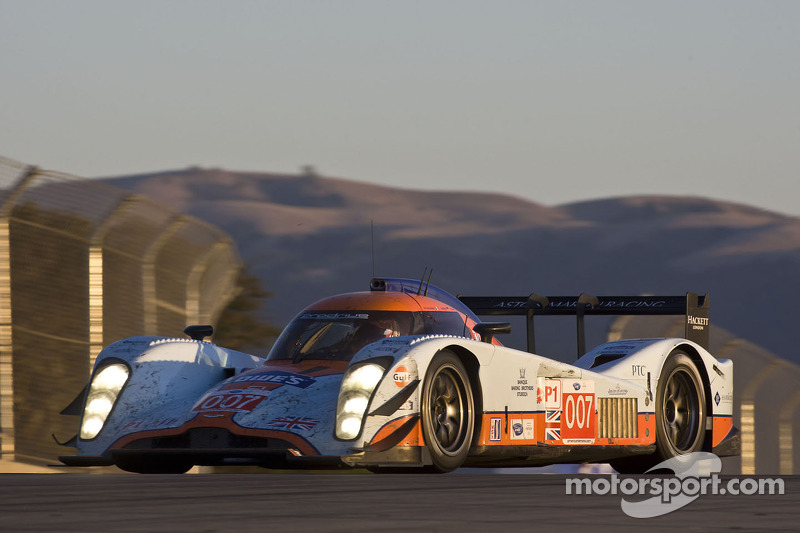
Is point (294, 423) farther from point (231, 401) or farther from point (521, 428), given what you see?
point (521, 428)

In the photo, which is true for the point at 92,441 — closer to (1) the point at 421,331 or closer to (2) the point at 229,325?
(1) the point at 421,331

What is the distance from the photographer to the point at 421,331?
1014 cm

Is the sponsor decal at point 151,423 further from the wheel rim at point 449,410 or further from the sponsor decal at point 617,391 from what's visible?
the sponsor decal at point 617,391

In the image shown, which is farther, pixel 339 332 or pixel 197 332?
pixel 197 332

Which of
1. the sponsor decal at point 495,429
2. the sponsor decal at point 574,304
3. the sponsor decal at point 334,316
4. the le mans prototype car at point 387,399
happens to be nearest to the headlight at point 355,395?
the le mans prototype car at point 387,399

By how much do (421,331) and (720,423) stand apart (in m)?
3.25

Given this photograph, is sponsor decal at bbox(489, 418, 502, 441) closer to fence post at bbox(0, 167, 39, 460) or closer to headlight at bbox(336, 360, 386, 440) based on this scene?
headlight at bbox(336, 360, 386, 440)

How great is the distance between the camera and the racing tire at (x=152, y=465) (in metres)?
9.51

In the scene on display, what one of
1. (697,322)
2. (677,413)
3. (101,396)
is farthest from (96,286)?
(697,322)

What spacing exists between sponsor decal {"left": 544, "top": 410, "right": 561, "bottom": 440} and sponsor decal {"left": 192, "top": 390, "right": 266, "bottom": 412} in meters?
1.97

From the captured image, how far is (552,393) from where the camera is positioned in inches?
393

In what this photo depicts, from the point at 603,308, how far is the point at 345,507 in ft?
23.8

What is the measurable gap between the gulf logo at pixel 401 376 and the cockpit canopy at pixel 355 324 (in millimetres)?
1254

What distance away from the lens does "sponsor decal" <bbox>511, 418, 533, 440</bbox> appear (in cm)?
959
